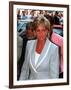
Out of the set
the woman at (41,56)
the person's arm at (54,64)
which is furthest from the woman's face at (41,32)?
the person's arm at (54,64)

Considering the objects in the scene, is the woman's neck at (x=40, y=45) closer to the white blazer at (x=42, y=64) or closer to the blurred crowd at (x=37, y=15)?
the white blazer at (x=42, y=64)

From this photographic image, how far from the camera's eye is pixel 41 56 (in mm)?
1942

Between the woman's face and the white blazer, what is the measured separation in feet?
0.15

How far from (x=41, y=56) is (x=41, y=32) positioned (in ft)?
0.64

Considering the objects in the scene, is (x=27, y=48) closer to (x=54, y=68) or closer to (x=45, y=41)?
(x=45, y=41)

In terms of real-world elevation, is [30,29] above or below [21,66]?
above

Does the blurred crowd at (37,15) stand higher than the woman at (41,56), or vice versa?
the blurred crowd at (37,15)

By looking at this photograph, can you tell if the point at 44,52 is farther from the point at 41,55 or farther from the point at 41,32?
the point at 41,32

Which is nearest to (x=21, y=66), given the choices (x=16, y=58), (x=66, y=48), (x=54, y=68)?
(x=16, y=58)

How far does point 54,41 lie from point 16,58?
1.14 ft

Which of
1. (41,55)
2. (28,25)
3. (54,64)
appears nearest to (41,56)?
(41,55)

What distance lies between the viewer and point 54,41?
197cm

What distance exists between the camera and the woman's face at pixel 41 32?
1935mm

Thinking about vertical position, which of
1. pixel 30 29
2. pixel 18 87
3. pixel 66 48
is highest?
pixel 30 29
